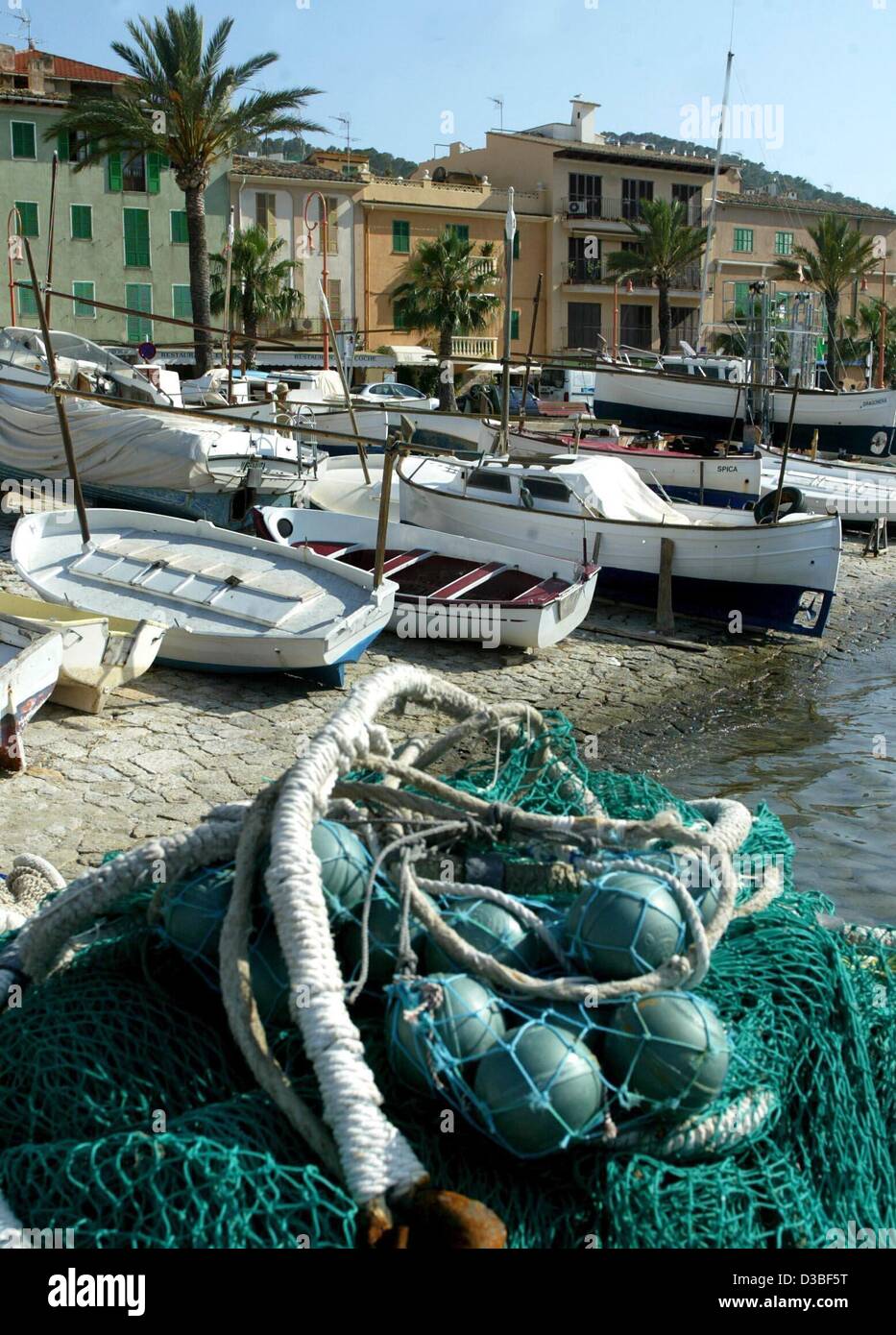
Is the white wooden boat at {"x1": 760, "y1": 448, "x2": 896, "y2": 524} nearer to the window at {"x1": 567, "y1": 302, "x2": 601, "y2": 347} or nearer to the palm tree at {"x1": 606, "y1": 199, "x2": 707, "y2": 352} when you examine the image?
the palm tree at {"x1": 606, "y1": 199, "x2": 707, "y2": 352}

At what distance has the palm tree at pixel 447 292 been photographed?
41094 mm

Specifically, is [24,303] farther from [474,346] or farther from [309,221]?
[474,346]

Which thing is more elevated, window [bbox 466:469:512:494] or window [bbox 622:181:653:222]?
window [bbox 622:181:653:222]

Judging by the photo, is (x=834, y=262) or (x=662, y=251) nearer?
(x=834, y=262)

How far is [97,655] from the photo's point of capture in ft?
34.1

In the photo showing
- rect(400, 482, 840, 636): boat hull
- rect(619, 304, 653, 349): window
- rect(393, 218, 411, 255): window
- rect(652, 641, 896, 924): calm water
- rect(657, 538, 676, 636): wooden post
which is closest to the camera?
rect(652, 641, 896, 924): calm water

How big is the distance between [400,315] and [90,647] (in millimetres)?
35266

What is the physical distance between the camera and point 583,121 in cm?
5306

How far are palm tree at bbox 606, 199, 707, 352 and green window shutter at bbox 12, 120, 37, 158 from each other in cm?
2237

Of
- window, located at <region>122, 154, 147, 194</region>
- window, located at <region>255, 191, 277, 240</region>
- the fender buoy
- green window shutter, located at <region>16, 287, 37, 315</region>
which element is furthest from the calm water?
window, located at <region>122, 154, 147, 194</region>

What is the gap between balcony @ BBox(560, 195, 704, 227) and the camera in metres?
51.1

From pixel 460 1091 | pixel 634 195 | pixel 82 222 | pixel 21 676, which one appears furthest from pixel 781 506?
pixel 634 195

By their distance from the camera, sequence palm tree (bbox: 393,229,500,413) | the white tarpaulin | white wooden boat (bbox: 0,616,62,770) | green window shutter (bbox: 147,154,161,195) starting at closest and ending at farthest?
white wooden boat (bbox: 0,616,62,770), the white tarpaulin, palm tree (bbox: 393,229,500,413), green window shutter (bbox: 147,154,161,195)

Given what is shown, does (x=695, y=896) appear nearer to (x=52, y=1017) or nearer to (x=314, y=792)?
(x=314, y=792)
